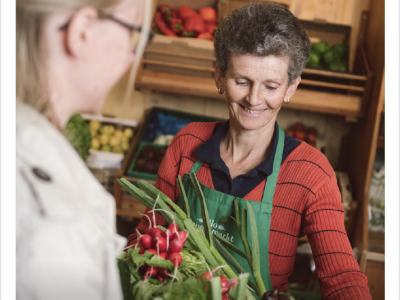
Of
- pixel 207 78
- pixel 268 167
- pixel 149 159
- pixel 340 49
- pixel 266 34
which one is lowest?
pixel 149 159

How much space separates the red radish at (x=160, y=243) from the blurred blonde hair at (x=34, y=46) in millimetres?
307

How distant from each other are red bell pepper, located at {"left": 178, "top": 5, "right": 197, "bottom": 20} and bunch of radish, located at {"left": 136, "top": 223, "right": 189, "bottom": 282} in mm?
2003

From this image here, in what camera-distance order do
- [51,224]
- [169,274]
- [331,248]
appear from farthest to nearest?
1. [331,248]
2. [169,274]
3. [51,224]

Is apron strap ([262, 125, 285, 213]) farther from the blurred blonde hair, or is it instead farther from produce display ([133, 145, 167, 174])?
produce display ([133, 145, 167, 174])

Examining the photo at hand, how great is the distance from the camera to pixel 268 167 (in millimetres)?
1162

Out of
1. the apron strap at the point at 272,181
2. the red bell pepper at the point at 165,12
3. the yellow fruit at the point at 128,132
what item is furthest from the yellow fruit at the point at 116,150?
the apron strap at the point at 272,181

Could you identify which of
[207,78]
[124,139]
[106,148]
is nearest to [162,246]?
[106,148]

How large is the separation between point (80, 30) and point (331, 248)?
2.64ft

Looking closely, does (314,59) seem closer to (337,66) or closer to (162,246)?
(337,66)

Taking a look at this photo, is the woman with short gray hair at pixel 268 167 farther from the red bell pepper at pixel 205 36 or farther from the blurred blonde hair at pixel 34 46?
the red bell pepper at pixel 205 36

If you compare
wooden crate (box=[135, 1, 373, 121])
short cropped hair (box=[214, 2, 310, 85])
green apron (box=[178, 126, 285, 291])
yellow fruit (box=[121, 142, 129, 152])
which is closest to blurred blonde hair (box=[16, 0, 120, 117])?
short cropped hair (box=[214, 2, 310, 85])
